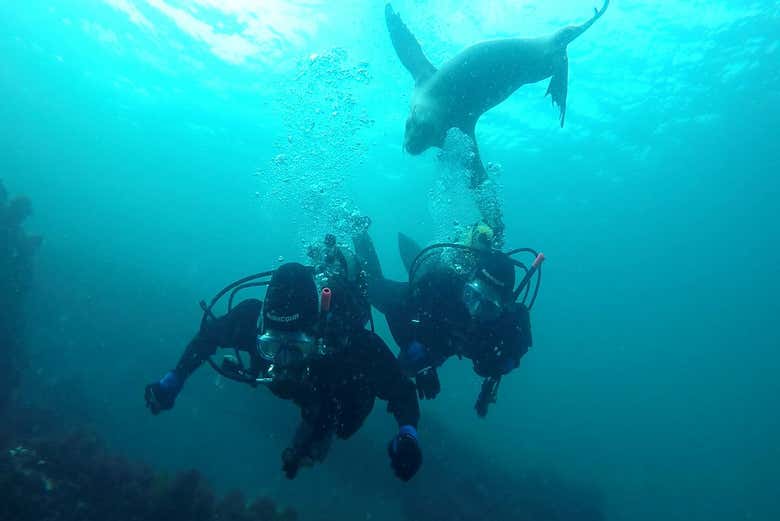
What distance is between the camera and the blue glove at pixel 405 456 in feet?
10.7

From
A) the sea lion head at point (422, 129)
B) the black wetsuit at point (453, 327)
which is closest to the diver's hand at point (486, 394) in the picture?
the black wetsuit at point (453, 327)

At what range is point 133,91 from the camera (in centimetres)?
3158

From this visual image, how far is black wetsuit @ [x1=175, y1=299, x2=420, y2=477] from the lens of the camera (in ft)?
11.7

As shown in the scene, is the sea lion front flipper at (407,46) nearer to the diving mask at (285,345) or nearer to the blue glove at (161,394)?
the diving mask at (285,345)

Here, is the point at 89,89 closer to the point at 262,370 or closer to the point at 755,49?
the point at 262,370

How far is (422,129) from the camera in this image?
25.8 feet

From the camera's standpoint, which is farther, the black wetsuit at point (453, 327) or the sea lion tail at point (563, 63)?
the sea lion tail at point (563, 63)

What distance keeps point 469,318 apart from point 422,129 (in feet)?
14.1

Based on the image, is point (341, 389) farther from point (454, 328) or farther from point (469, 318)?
point (469, 318)

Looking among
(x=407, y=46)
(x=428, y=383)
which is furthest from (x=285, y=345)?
(x=407, y=46)

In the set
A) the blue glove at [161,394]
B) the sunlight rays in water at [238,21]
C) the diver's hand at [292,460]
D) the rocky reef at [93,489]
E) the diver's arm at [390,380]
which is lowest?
the rocky reef at [93,489]

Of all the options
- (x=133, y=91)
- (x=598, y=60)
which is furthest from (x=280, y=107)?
(x=598, y=60)

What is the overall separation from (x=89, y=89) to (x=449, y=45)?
3436 cm

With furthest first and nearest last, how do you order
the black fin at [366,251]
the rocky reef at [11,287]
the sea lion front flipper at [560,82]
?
1. the rocky reef at [11,287]
2. the black fin at [366,251]
3. the sea lion front flipper at [560,82]
